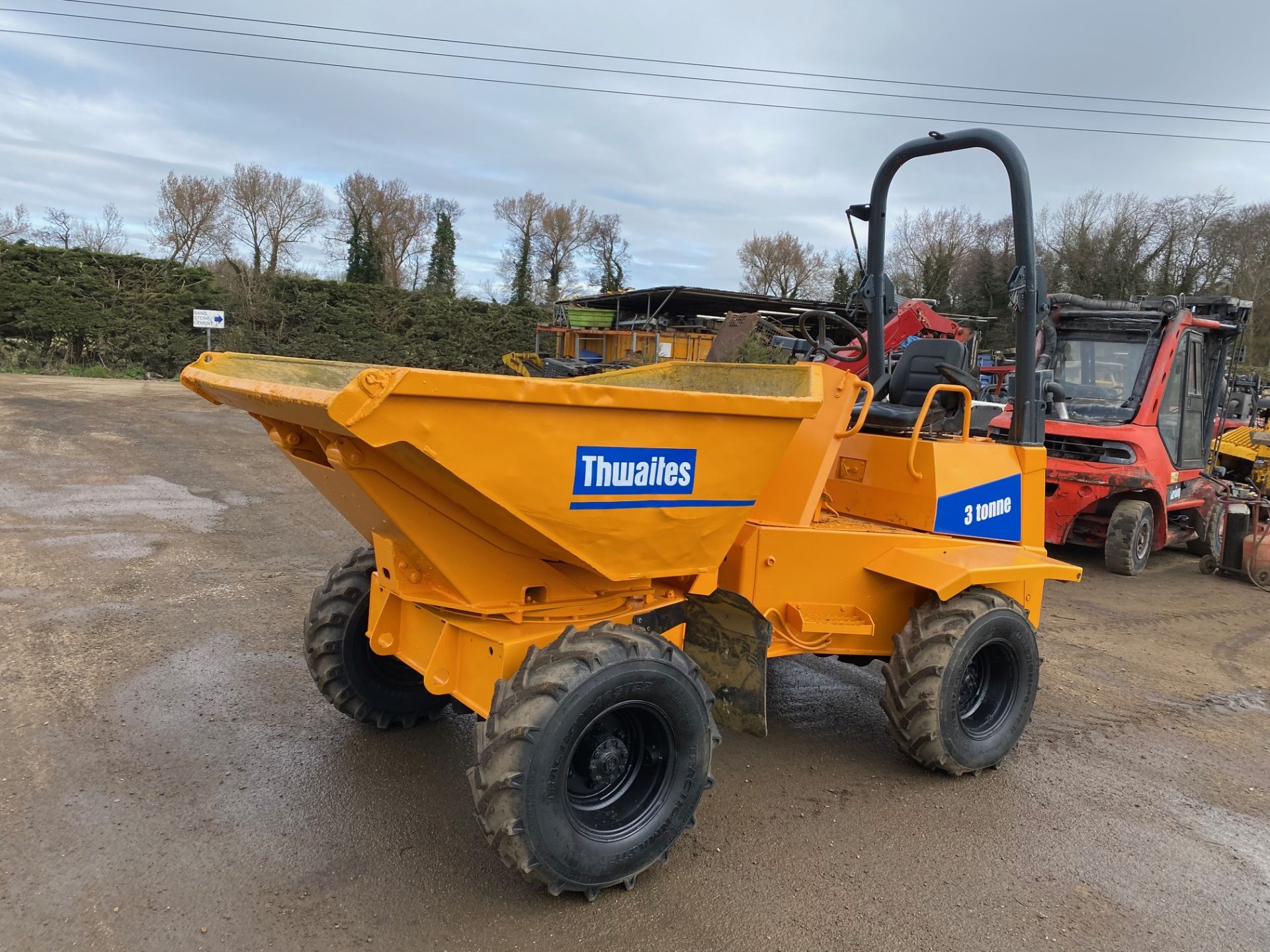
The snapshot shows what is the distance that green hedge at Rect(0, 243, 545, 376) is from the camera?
16.8 meters

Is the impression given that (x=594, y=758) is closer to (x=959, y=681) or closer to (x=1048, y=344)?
(x=959, y=681)

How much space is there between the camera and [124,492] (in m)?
8.37

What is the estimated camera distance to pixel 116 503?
26.0 feet

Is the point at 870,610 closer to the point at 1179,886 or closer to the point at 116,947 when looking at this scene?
the point at 1179,886

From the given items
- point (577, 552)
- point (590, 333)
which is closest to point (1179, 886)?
point (577, 552)

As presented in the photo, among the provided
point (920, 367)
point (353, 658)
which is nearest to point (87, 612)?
point (353, 658)

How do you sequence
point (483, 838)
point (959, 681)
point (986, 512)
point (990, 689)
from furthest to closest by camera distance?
point (986, 512) < point (990, 689) < point (959, 681) < point (483, 838)

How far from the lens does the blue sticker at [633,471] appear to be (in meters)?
2.47

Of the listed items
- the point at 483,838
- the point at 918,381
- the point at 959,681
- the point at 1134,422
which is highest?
the point at 918,381

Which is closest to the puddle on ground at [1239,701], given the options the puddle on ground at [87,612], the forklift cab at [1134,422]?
the forklift cab at [1134,422]

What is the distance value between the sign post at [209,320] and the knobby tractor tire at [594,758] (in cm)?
1785

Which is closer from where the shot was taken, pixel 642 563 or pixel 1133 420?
pixel 642 563

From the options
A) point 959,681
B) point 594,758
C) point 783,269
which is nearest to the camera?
point 594,758

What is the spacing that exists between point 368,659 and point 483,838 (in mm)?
1025
